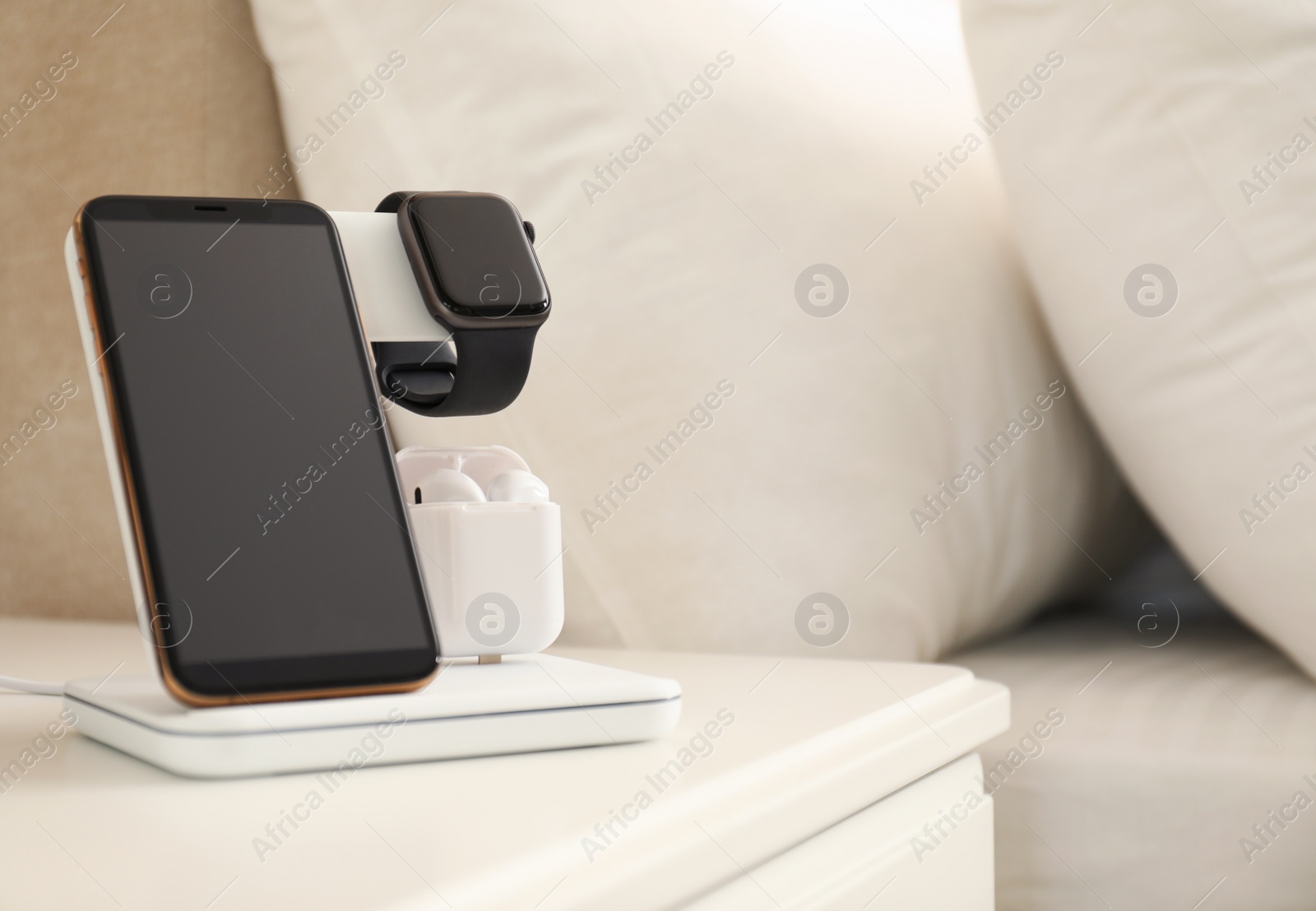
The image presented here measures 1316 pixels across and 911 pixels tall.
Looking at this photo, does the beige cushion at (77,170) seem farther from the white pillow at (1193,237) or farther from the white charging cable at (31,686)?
the white pillow at (1193,237)

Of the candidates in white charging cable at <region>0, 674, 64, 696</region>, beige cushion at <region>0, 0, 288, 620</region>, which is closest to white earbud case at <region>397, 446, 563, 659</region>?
white charging cable at <region>0, 674, 64, 696</region>

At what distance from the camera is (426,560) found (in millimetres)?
454

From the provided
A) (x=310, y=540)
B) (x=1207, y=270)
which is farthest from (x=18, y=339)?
(x=1207, y=270)

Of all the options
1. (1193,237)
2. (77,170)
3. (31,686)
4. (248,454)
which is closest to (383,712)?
(248,454)

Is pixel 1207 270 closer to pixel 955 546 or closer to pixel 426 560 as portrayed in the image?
pixel 955 546

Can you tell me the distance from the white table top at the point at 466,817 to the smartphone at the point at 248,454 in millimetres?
43

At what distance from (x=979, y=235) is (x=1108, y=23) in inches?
6.8

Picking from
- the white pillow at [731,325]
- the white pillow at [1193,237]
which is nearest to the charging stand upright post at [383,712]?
the white pillow at [731,325]

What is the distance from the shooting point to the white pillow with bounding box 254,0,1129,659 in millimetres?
689

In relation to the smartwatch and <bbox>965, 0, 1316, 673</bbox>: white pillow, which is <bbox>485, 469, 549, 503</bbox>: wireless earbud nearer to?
the smartwatch

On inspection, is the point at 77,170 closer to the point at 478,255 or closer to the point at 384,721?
the point at 478,255

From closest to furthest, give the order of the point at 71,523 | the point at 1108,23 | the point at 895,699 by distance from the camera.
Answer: the point at 895,699
the point at 1108,23
the point at 71,523

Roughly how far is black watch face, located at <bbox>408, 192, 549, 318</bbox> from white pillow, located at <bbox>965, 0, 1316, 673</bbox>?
1.24ft

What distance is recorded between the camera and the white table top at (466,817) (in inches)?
10.0
